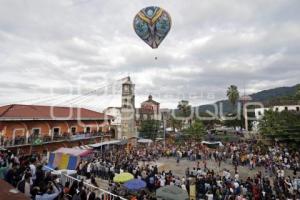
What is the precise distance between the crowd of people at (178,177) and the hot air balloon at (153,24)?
386 inches

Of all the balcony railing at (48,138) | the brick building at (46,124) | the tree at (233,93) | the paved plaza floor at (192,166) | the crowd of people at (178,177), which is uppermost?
the tree at (233,93)

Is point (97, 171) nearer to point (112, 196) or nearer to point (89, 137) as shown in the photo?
point (112, 196)

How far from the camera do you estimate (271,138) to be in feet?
122

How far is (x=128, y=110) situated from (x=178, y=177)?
32.8m

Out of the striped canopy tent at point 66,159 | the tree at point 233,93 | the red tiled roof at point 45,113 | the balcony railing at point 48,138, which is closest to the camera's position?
the striped canopy tent at point 66,159

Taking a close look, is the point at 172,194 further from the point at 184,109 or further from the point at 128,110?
the point at 184,109

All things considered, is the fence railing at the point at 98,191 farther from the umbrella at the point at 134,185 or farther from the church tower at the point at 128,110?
the church tower at the point at 128,110

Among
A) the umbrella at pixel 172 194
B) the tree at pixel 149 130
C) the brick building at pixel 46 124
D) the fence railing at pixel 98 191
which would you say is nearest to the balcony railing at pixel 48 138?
the brick building at pixel 46 124

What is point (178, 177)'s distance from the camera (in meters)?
18.4

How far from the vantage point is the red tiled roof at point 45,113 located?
2813 centimetres

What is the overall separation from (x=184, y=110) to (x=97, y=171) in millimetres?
58472

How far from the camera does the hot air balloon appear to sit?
2186cm

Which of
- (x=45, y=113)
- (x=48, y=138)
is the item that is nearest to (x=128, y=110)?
(x=45, y=113)

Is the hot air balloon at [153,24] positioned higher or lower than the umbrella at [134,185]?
higher
